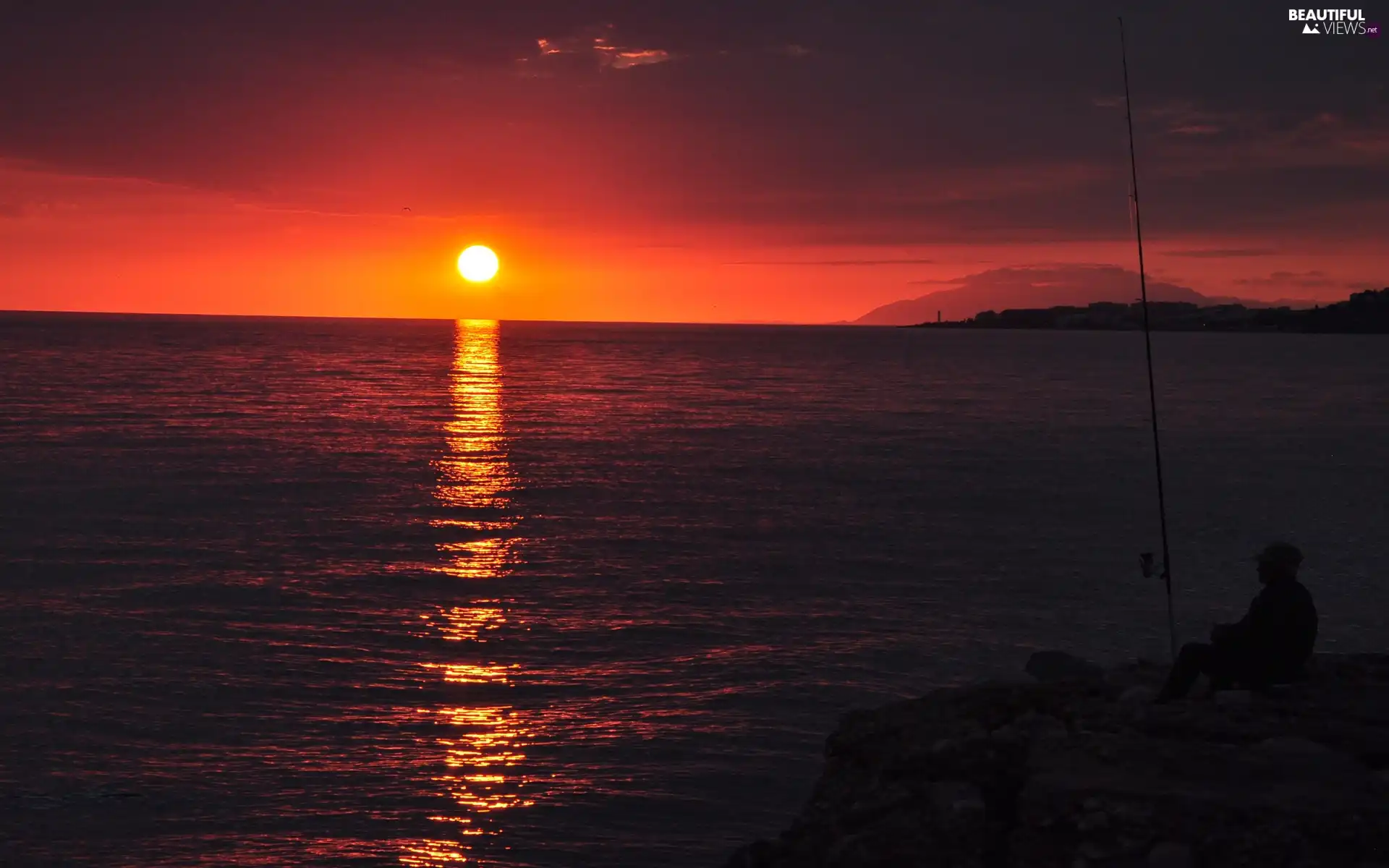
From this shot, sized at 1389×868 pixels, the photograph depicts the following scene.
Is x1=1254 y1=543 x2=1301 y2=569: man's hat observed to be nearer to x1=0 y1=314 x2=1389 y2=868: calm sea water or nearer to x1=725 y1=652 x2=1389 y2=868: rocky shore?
x1=725 y1=652 x2=1389 y2=868: rocky shore

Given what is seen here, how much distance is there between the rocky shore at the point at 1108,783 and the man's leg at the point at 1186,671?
0.17m

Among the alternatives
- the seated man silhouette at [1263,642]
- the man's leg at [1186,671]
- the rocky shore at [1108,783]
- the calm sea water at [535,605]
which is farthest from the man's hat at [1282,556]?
the calm sea water at [535,605]

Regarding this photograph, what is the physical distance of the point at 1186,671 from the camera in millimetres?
9734

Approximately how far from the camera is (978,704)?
1059cm

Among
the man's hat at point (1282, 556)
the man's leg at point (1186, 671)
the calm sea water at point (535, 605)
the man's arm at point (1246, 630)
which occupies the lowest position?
the calm sea water at point (535, 605)

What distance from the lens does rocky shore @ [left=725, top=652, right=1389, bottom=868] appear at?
23.8 ft

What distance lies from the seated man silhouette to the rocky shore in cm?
21

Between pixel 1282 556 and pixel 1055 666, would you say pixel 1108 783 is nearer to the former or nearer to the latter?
pixel 1282 556

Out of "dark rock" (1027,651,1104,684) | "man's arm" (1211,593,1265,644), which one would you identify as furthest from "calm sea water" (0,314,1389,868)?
"man's arm" (1211,593,1265,644)

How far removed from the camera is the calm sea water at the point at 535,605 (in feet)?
42.5

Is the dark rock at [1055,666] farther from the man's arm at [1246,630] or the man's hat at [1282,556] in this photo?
the man's hat at [1282,556]

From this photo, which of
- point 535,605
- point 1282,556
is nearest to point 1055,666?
point 1282,556

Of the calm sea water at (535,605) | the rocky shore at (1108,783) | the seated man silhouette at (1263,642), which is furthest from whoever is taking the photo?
the calm sea water at (535,605)

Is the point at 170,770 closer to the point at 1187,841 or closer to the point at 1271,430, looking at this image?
the point at 1187,841
